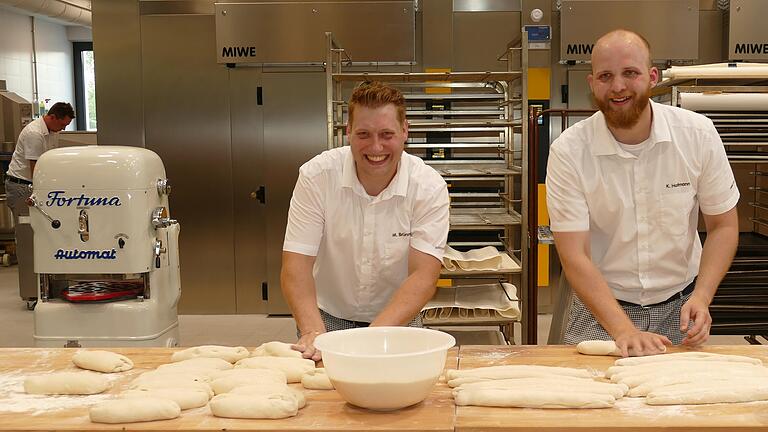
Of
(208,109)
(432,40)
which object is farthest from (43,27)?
(432,40)

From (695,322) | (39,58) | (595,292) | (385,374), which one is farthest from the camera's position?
(39,58)

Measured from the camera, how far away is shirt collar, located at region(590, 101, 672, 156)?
211 cm

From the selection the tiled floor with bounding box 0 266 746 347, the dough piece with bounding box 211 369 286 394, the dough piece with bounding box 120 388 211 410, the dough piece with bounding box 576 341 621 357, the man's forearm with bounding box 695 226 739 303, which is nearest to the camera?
the dough piece with bounding box 120 388 211 410

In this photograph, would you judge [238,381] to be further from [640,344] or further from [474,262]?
[474,262]

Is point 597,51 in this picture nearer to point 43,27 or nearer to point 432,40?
point 432,40

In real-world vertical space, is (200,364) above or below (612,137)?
below

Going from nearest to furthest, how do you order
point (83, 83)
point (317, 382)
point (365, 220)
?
point (317, 382)
point (365, 220)
point (83, 83)

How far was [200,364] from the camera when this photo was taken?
1677 millimetres

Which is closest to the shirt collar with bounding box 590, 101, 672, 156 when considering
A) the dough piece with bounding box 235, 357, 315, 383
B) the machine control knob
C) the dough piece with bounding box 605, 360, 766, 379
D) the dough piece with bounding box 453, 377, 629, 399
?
the dough piece with bounding box 605, 360, 766, 379

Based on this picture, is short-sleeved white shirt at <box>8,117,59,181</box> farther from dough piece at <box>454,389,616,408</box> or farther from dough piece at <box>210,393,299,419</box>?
dough piece at <box>454,389,616,408</box>

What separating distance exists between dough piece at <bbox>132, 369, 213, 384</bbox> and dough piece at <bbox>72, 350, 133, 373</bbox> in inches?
3.3

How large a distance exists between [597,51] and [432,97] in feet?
6.71

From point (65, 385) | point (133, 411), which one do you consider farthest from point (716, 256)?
point (65, 385)

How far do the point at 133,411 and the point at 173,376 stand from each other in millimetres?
224
